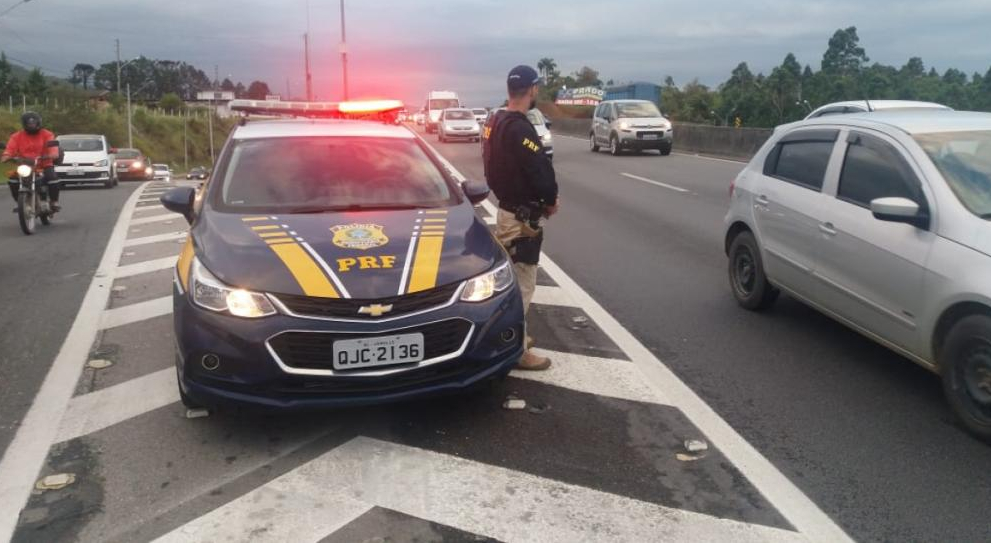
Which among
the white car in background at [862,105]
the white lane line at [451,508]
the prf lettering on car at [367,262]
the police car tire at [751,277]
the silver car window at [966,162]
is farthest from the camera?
the white car in background at [862,105]

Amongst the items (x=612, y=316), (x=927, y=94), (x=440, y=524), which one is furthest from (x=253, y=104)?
(x=927, y=94)

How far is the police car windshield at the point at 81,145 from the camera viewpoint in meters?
24.3

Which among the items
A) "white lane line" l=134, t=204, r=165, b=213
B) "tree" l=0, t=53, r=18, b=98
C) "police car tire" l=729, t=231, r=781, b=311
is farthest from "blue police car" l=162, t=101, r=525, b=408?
"tree" l=0, t=53, r=18, b=98

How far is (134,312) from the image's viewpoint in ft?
23.0

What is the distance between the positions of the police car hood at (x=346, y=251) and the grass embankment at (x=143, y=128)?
4748 centimetres

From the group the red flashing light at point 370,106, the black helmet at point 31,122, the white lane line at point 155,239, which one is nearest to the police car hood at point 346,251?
the red flashing light at point 370,106

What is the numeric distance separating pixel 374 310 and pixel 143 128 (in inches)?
3020

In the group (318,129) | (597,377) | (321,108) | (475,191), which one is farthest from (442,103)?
(597,377)

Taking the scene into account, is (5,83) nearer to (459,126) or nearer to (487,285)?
(459,126)

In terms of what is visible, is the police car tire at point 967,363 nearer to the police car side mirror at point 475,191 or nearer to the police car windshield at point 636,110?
the police car side mirror at point 475,191

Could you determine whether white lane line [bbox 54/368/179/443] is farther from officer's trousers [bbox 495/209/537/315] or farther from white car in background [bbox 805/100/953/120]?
white car in background [bbox 805/100/953/120]

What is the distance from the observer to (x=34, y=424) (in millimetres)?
4594

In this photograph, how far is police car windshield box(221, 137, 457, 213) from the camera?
540 cm

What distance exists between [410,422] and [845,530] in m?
2.23
